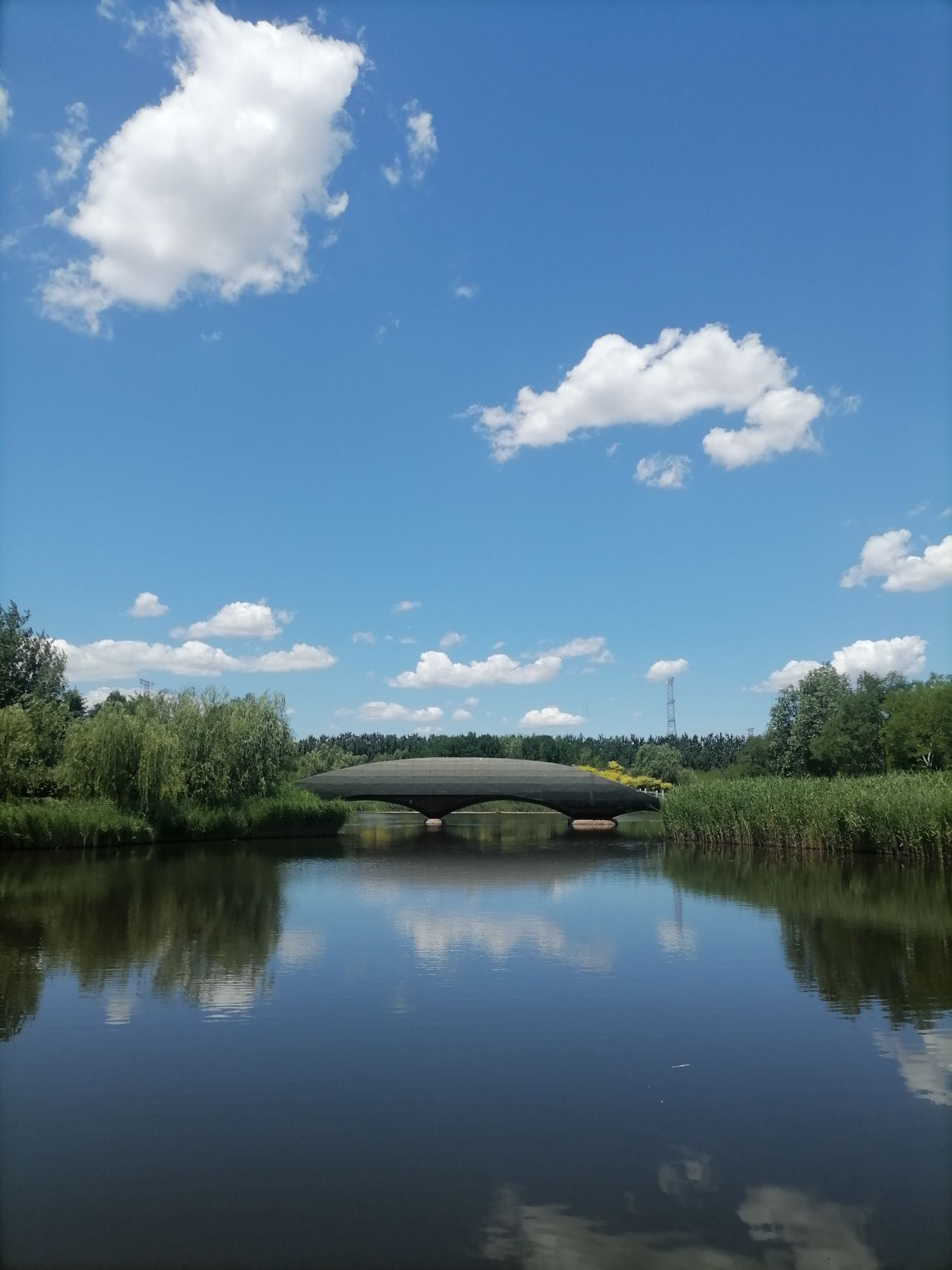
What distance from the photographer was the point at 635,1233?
5.82 meters

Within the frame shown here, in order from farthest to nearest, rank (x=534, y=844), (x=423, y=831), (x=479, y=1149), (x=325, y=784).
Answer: (x=325, y=784) → (x=423, y=831) → (x=534, y=844) → (x=479, y=1149)

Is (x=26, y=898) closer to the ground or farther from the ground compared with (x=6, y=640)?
closer to the ground

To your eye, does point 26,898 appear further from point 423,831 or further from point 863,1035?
point 423,831

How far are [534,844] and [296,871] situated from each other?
19.0 meters

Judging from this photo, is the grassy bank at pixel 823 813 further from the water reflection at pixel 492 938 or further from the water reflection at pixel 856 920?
the water reflection at pixel 492 938

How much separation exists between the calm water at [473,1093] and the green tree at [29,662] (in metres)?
48.4

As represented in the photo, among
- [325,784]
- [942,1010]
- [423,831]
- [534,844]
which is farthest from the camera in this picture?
[325,784]

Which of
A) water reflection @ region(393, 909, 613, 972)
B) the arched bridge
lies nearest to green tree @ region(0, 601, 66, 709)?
the arched bridge

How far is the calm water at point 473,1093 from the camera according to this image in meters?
5.86

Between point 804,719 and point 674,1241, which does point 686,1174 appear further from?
point 804,719

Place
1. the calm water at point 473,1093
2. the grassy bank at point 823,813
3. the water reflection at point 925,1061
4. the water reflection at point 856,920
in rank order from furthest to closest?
the grassy bank at point 823,813
the water reflection at point 856,920
the water reflection at point 925,1061
the calm water at point 473,1093

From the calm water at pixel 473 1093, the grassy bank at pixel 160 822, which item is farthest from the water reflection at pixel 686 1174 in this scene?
the grassy bank at pixel 160 822

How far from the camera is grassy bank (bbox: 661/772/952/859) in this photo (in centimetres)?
3000

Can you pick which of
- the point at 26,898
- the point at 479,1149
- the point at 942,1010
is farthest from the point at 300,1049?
the point at 26,898
